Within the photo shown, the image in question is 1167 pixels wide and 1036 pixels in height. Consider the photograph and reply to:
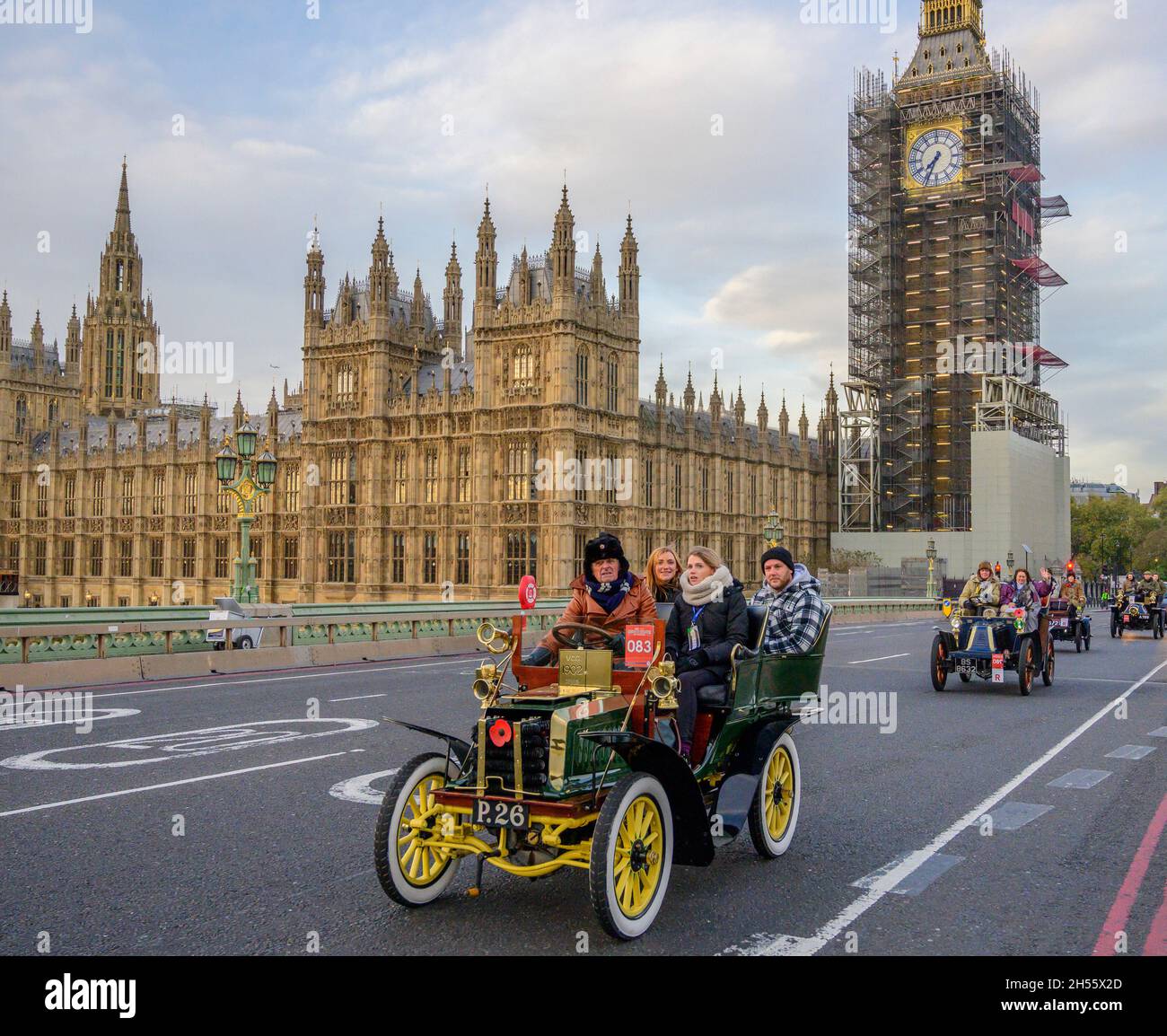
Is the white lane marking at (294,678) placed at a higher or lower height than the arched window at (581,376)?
lower

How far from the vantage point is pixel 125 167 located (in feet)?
318

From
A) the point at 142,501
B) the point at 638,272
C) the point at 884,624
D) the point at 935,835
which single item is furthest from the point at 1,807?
the point at 142,501

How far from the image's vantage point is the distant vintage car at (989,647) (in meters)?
17.5

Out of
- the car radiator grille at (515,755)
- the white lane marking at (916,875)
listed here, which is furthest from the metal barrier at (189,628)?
the car radiator grille at (515,755)

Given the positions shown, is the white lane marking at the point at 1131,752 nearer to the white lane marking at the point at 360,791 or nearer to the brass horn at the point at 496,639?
the white lane marking at the point at 360,791

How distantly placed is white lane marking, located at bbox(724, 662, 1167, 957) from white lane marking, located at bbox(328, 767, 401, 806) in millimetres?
4060

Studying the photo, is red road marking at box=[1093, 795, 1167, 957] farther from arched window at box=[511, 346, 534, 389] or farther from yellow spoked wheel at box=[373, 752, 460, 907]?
arched window at box=[511, 346, 534, 389]

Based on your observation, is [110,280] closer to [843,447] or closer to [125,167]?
[125,167]

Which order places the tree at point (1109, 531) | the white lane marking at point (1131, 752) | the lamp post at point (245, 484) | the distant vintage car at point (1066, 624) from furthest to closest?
the tree at point (1109, 531)
the distant vintage car at point (1066, 624)
the lamp post at point (245, 484)
the white lane marking at point (1131, 752)

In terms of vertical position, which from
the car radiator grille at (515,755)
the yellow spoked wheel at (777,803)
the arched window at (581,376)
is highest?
the arched window at (581,376)

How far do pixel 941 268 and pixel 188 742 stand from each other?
7254 centimetres

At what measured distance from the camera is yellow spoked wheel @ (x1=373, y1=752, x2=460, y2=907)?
19.5ft

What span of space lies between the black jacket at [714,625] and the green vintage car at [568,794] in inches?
33.6

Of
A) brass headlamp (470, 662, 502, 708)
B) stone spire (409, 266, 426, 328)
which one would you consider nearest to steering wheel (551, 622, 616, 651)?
brass headlamp (470, 662, 502, 708)
